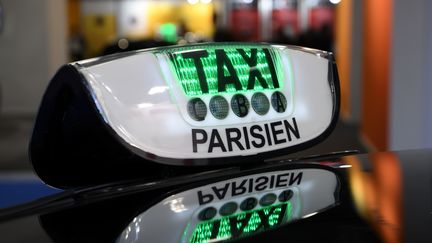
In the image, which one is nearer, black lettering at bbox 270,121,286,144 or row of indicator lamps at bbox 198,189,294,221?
row of indicator lamps at bbox 198,189,294,221

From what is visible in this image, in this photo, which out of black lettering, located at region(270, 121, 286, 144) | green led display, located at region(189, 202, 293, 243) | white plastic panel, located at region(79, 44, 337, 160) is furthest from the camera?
black lettering, located at region(270, 121, 286, 144)

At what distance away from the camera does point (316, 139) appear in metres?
1.33

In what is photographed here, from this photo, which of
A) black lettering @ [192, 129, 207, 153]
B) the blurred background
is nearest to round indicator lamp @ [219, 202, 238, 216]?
black lettering @ [192, 129, 207, 153]

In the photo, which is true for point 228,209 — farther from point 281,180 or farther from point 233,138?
point 233,138

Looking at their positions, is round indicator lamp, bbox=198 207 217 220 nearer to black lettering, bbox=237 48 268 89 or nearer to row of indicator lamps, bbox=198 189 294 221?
row of indicator lamps, bbox=198 189 294 221

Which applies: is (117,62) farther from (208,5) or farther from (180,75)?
(208,5)

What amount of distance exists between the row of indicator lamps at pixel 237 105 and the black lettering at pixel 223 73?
0.07 feet

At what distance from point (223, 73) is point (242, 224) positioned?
0.46 m

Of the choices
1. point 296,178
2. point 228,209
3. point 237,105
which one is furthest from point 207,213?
point 237,105

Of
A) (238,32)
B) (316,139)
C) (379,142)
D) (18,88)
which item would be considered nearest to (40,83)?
(18,88)

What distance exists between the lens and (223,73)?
121 centimetres

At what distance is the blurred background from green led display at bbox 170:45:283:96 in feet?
4.45

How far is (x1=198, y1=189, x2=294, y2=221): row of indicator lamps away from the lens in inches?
33.9

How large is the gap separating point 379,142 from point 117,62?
566cm
